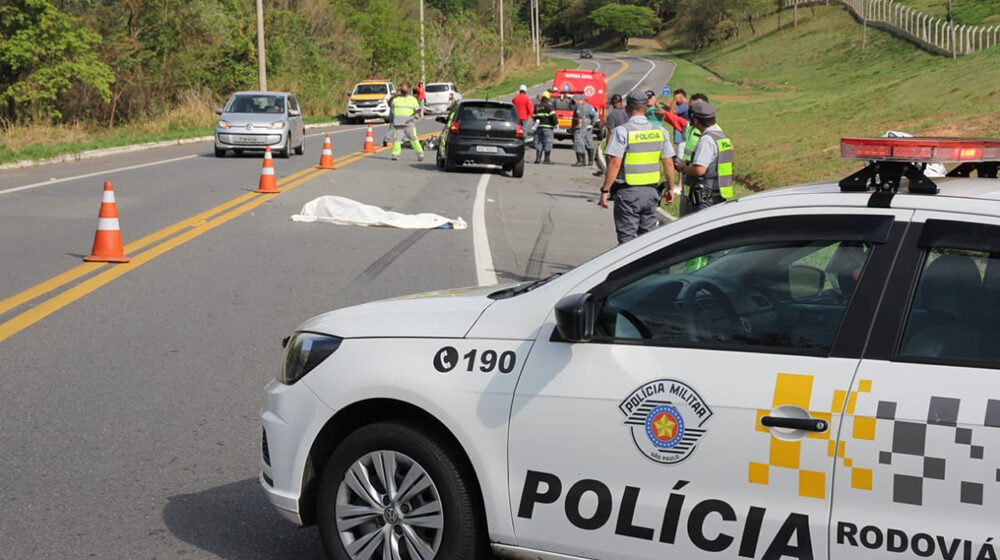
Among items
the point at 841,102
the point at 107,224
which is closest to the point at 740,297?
the point at 107,224

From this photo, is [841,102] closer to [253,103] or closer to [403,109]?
[403,109]

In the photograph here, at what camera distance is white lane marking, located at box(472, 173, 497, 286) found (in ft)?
39.4

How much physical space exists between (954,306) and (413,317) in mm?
1902

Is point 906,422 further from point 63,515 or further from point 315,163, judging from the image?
point 315,163

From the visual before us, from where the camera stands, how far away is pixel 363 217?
16.5 metres

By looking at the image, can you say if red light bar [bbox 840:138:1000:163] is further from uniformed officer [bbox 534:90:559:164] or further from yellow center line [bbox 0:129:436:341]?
uniformed officer [bbox 534:90:559:164]

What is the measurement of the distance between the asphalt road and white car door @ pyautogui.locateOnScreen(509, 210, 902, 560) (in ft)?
4.80

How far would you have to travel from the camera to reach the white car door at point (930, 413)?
3.48 meters

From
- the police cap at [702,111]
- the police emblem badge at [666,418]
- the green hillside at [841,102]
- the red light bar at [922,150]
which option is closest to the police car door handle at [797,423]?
the police emblem badge at [666,418]

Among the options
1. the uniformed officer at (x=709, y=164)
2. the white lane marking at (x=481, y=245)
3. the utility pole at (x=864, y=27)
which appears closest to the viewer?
the uniformed officer at (x=709, y=164)

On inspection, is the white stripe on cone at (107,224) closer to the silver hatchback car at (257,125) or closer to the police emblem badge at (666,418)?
the police emblem badge at (666,418)

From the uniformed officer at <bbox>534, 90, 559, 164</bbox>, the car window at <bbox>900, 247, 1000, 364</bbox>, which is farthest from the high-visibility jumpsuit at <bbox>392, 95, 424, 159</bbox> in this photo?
the car window at <bbox>900, 247, 1000, 364</bbox>

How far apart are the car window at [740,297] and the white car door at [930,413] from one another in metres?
0.23

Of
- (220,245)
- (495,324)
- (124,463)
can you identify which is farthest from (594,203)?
(495,324)
